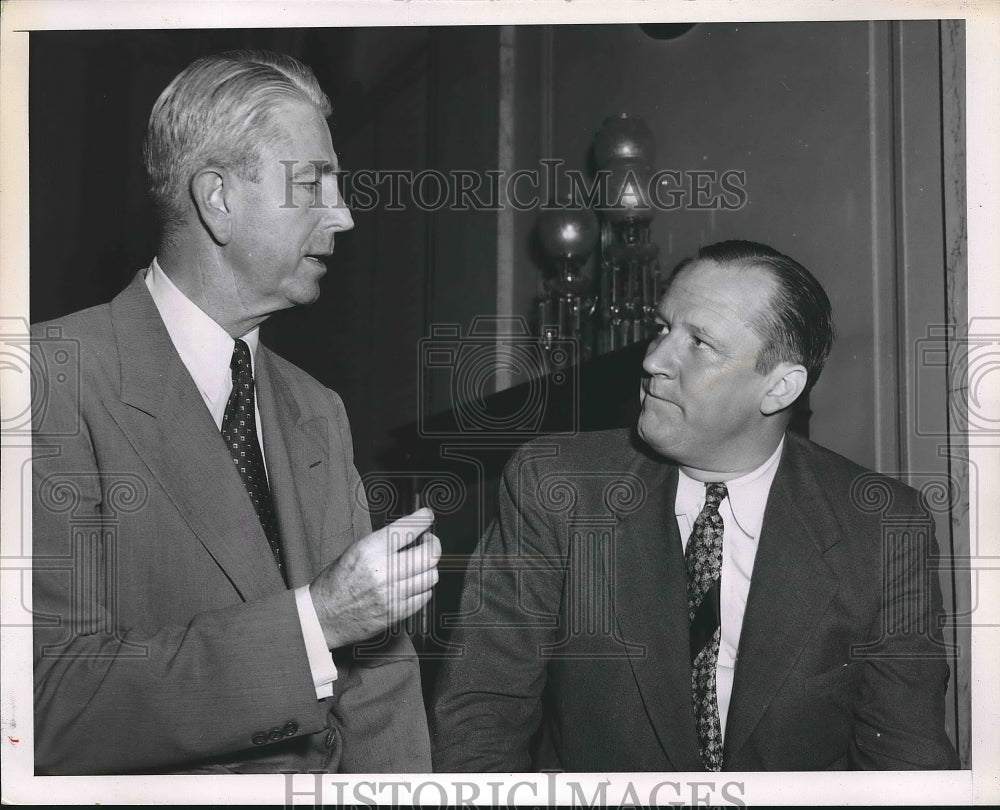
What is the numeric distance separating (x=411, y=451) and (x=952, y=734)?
1.25 metres

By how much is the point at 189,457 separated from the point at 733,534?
3.53 feet

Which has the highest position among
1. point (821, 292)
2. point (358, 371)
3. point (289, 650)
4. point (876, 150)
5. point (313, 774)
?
point (876, 150)

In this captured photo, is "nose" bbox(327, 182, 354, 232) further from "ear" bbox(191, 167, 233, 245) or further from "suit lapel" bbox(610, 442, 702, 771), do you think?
"suit lapel" bbox(610, 442, 702, 771)

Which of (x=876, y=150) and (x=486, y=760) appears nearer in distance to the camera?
(x=486, y=760)

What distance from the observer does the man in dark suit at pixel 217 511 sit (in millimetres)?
1993

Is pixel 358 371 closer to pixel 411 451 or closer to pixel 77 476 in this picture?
pixel 411 451

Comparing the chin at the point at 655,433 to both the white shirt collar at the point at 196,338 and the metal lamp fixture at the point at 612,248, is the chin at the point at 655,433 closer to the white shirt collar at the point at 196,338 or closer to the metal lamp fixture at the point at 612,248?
the metal lamp fixture at the point at 612,248

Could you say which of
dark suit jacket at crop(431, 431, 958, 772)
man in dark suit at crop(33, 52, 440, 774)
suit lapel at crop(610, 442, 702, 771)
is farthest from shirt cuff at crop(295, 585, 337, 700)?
suit lapel at crop(610, 442, 702, 771)

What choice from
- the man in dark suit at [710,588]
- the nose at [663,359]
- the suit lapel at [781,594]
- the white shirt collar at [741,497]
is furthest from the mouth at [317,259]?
the suit lapel at [781,594]

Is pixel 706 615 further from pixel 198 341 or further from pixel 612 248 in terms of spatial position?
pixel 198 341

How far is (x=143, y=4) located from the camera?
231 cm

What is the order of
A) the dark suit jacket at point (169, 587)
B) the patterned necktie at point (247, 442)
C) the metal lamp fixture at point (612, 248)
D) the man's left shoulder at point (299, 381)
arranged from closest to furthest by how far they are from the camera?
1. the dark suit jacket at point (169, 587)
2. the patterned necktie at point (247, 442)
3. the man's left shoulder at point (299, 381)
4. the metal lamp fixture at point (612, 248)

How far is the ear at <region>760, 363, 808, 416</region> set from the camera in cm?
228

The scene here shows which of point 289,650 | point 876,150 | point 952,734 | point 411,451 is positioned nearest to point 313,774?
point 289,650
